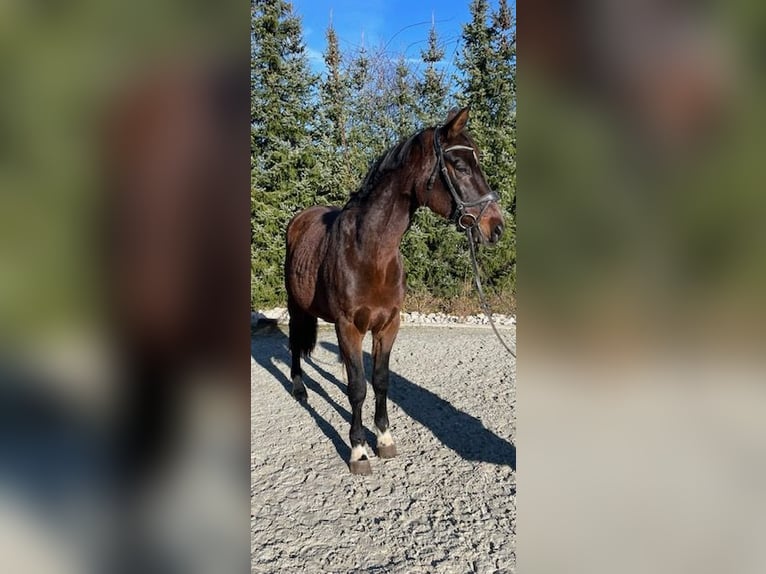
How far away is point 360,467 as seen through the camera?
3.21 meters

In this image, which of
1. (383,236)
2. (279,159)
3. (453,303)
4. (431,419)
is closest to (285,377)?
(431,419)

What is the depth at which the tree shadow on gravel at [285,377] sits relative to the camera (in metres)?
3.85

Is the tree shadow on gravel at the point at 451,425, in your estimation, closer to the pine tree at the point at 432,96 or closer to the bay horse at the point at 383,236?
the bay horse at the point at 383,236

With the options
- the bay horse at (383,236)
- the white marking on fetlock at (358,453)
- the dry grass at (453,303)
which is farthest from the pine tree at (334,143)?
the white marking on fetlock at (358,453)

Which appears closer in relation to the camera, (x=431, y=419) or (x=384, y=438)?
(x=384, y=438)

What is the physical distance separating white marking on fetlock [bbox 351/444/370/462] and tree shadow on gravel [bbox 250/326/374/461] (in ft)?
0.72

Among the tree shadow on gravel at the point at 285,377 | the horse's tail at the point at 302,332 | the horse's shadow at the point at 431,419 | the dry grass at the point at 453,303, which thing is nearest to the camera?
the horse's shadow at the point at 431,419

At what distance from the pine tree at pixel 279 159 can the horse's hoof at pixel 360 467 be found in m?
5.82

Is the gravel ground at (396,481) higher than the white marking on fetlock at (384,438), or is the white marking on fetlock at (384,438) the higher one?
the white marking on fetlock at (384,438)

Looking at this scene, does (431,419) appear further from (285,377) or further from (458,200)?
(458,200)

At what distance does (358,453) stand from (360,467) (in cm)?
9

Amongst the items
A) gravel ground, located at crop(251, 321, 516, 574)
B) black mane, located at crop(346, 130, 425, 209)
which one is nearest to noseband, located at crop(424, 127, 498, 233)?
black mane, located at crop(346, 130, 425, 209)
